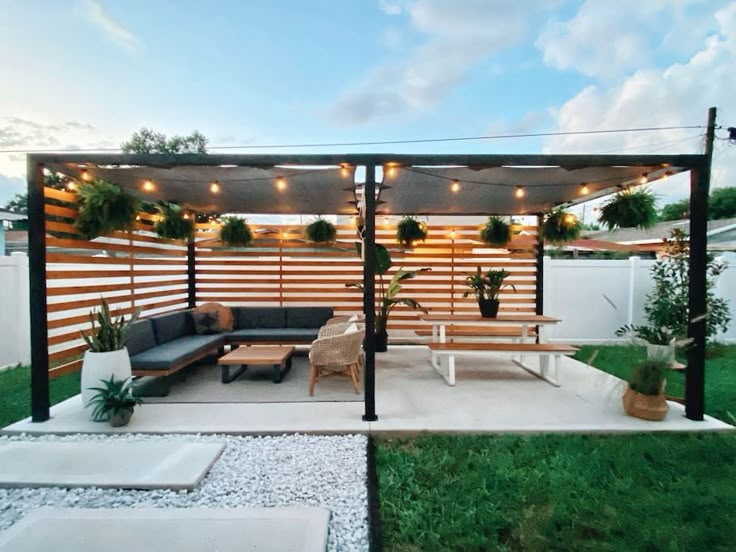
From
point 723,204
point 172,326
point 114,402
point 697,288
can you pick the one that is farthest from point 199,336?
point 723,204

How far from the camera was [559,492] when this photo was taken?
248 cm

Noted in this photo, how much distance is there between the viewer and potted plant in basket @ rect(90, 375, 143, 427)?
11.2 ft

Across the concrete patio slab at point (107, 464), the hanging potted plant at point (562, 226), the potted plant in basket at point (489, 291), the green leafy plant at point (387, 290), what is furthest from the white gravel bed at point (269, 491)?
the hanging potted plant at point (562, 226)

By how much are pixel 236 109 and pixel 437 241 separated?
6.34 metres

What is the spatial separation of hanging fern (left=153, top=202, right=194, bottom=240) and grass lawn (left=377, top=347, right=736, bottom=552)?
470 cm

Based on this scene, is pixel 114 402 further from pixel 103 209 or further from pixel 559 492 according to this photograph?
pixel 559 492

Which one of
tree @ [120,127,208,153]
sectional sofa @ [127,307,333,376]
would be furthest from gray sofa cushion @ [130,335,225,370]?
→ tree @ [120,127,208,153]

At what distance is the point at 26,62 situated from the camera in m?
6.48

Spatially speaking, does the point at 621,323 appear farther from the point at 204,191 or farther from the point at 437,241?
the point at 204,191

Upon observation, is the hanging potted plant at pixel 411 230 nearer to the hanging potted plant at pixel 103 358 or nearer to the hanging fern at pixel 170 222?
the hanging fern at pixel 170 222

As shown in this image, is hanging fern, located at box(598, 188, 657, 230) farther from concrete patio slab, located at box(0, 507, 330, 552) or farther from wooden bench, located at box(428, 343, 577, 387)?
concrete patio slab, located at box(0, 507, 330, 552)

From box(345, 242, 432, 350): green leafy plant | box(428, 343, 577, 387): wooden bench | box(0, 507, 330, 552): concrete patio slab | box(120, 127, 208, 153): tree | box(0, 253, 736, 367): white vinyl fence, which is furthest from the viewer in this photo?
box(120, 127, 208, 153): tree

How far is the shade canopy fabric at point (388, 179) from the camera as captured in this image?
3.52 metres

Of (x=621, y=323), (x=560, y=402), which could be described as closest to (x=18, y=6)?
(x=560, y=402)
